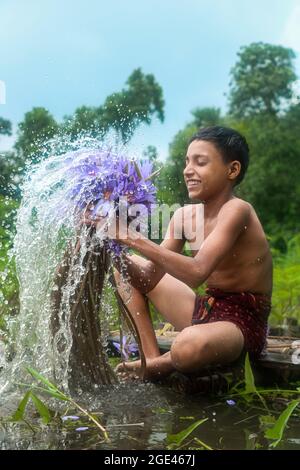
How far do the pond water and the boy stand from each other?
177 millimetres

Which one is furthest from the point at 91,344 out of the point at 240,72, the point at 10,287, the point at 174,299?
the point at 240,72

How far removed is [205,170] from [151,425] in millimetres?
Result: 1203

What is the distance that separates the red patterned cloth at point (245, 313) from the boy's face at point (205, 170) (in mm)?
473

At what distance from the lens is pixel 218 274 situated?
128 inches

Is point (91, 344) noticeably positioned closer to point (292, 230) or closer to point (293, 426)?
point (293, 426)

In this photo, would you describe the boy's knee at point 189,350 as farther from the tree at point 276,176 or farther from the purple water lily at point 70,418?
the tree at point 276,176

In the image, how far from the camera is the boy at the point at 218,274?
→ 298 centimetres

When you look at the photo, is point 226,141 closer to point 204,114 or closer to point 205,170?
point 205,170

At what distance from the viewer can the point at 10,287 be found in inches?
170

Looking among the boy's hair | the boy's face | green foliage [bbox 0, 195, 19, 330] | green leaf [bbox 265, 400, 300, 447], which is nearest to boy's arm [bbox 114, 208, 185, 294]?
the boy's face

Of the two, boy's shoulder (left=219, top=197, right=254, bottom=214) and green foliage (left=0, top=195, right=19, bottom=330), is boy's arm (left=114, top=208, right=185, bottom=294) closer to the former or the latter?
boy's shoulder (left=219, top=197, right=254, bottom=214)

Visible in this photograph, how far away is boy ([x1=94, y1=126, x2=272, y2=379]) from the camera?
2977 mm

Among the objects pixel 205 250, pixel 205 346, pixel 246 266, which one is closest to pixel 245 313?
pixel 246 266

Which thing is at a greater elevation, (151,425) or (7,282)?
(7,282)
